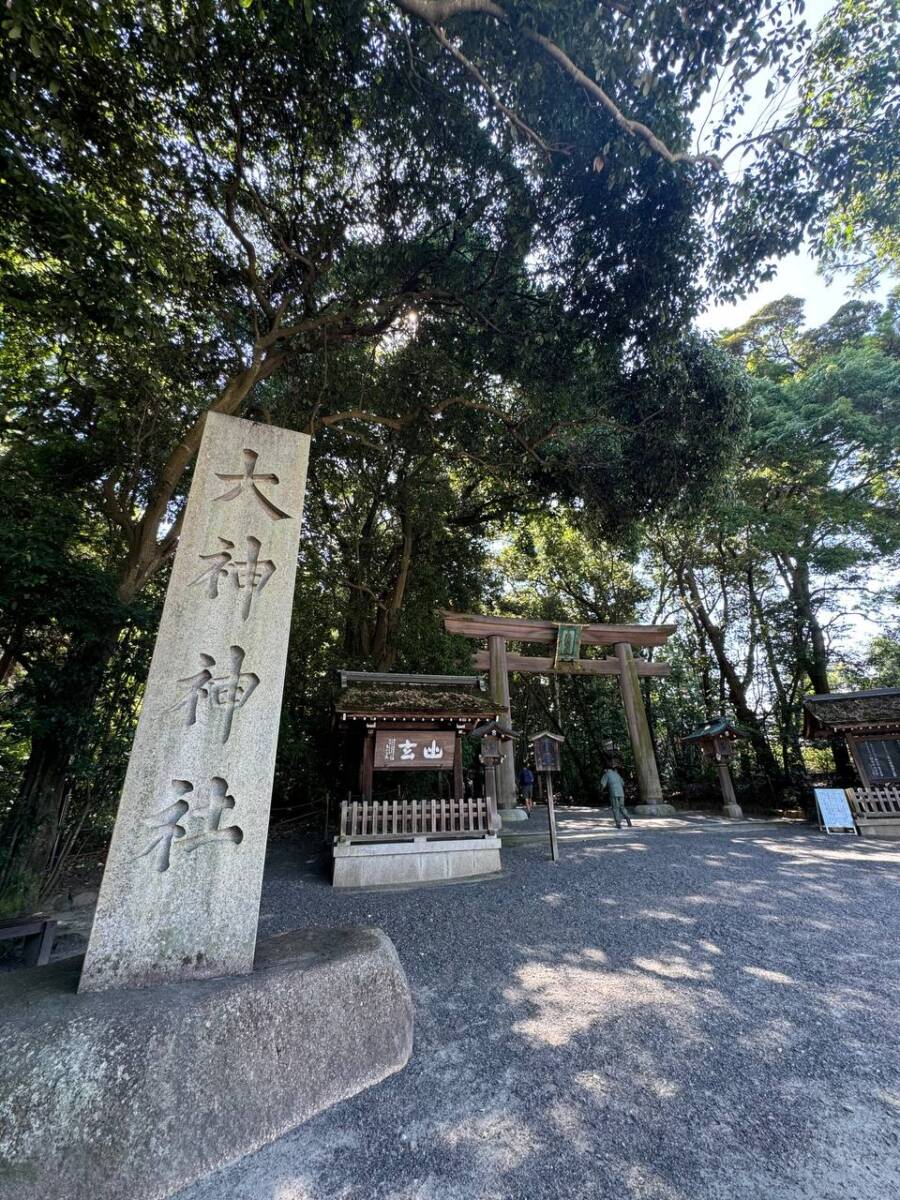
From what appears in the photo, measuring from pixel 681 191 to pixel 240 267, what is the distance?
584cm

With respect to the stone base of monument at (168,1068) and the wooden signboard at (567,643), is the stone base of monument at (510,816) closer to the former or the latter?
the wooden signboard at (567,643)

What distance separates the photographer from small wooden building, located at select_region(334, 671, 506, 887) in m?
6.84

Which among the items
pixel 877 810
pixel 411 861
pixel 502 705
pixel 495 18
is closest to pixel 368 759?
pixel 411 861

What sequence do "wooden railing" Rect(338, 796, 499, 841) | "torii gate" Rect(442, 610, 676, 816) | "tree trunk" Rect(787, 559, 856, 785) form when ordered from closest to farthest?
"wooden railing" Rect(338, 796, 499, 841) < "torii gate" Rect(442, 610, 676, 816) < "tree trunk" Rect(787, 559, 856, 785)

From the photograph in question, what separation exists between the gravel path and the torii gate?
617 cm

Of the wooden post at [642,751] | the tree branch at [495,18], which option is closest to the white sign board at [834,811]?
the wooden post at [642,751]

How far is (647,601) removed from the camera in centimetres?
1875

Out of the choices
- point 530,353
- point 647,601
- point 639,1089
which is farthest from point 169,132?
point 647,601

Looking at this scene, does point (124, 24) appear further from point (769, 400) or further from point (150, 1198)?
point (769, 400)

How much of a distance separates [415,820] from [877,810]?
9.79 m

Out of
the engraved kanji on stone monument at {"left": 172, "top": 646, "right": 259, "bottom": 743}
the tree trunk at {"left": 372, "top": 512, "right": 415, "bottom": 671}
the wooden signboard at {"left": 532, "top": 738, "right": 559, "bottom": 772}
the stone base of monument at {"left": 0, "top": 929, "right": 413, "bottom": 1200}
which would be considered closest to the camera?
the stone base of monument at {"left": 0, "top": 929, "right": 413, "bottom": 1200}

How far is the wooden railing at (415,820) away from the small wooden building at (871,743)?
802 centimetres

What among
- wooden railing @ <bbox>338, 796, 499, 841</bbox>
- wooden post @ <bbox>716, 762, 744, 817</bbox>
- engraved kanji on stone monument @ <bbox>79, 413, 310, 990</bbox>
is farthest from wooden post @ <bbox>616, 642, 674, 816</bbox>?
engraved kanji on stone monument @ <bbox>79, 413, 310, 990</bbox>

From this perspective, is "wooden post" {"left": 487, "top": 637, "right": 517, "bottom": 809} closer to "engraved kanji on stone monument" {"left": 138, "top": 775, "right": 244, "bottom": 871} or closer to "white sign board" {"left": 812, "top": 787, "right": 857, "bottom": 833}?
"white sign board" {"left": 812, "top": 787, "right": 857, "bottom": 833}
